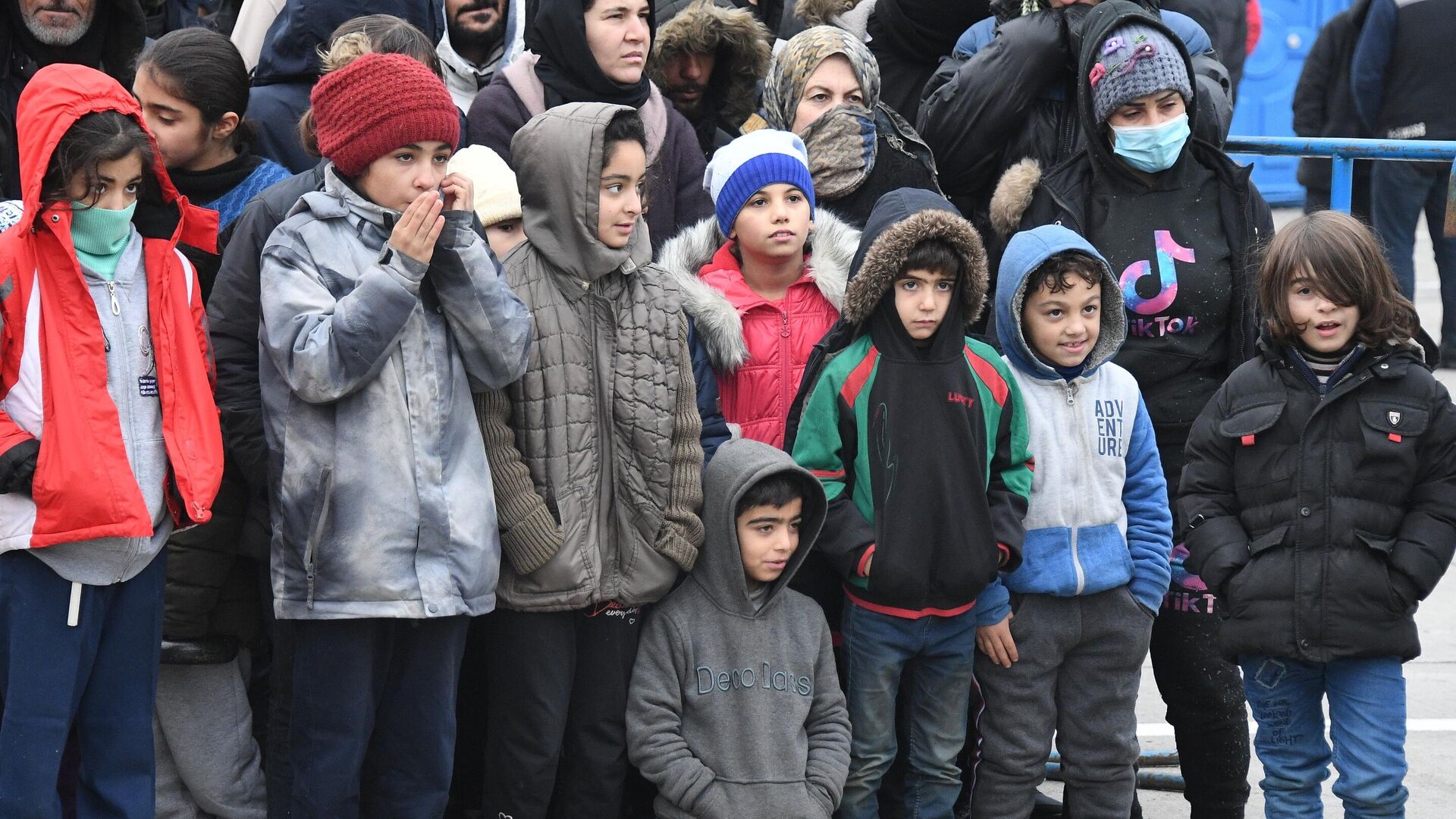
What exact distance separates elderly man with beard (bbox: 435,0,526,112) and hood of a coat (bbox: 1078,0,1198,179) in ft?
5.84

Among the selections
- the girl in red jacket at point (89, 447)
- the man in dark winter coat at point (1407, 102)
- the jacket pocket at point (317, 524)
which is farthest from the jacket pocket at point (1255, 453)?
the man in dark winter coat at point (1407, 102)

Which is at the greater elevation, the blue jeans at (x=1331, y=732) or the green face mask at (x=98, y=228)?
the green face mask at (x=98, y=228)

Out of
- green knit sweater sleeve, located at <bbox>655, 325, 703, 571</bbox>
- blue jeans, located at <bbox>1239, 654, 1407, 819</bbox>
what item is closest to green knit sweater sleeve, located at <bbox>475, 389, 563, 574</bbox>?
green knit sweater sleeve, located at <bbox>655, 325, 703, 571</bbox>

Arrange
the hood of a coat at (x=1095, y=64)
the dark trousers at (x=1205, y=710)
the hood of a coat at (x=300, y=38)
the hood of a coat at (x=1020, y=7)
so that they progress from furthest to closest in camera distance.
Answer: the hood of a coat at (x=1020, y=7)
the hood of a coat at (x=300, y=38)
the hood of a coat at (x=1095, y=64)
the dark trousers at (x=1205, y=710)

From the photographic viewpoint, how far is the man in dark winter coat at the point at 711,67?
209 inches

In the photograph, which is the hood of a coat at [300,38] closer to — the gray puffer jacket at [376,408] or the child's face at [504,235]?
the child's face at [504,235]

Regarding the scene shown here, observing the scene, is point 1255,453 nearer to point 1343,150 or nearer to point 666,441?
point 666,441

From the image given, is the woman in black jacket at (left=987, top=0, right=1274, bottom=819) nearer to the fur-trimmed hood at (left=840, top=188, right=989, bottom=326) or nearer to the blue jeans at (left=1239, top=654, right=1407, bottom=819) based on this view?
the blue jeans at (left=1239, top=654, right=1407, bottom=819)

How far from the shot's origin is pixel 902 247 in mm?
4250

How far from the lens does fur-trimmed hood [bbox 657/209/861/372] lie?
14.1ft

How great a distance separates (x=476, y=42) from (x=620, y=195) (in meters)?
1.56

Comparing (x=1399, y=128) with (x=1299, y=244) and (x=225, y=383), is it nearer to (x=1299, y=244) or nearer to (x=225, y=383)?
(x=1299, y=244)

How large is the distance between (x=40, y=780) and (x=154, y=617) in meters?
0.41

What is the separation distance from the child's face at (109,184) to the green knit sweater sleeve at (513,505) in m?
0.89
